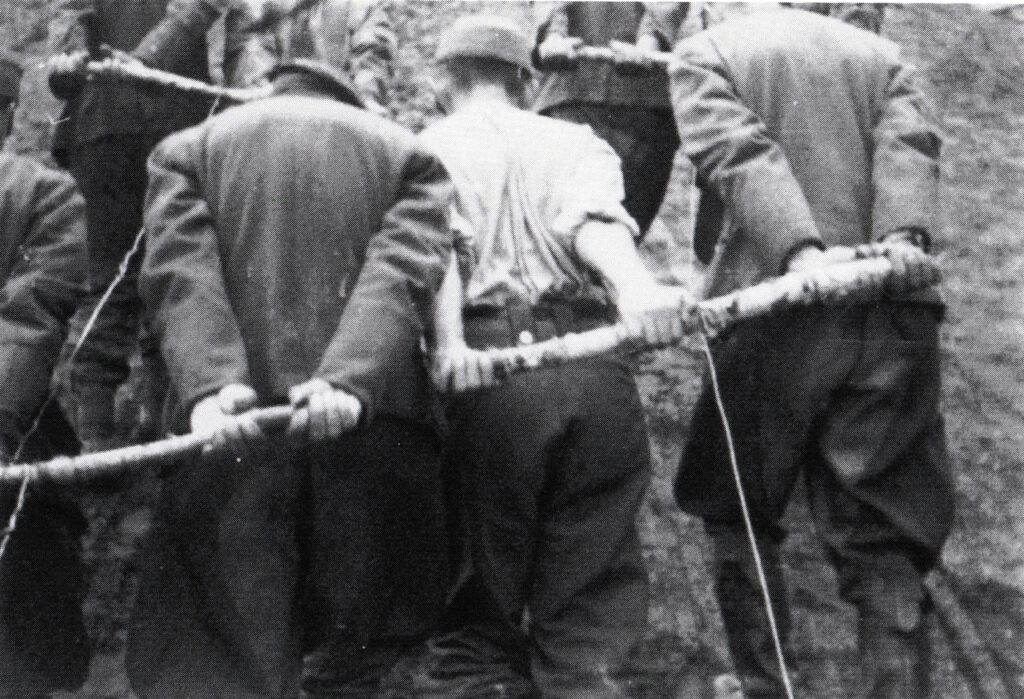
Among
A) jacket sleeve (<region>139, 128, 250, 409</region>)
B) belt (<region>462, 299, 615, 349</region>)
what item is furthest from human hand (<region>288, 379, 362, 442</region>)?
belt (<region>462, 299, 615, 349</region>)

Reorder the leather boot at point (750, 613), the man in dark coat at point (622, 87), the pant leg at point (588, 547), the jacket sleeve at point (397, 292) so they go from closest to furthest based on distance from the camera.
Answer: the jacket sleeve at point (397, 292), the pant leg at point (588, 547), the leather boot at point (750, 613), the man in dark coat at point (622, 87)

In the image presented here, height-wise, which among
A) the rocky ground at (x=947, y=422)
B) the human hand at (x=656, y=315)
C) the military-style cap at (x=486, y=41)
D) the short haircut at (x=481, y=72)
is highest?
the military-style cap at (x=486, y=41)

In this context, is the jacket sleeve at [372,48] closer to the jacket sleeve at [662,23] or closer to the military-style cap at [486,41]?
the jacket sleeve at [662,23]

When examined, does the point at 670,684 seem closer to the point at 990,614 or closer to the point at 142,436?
the point at 990,614

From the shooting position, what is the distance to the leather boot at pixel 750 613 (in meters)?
4.45

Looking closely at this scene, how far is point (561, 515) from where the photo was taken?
4.04 meters

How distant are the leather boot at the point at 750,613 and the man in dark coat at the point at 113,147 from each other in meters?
1.78

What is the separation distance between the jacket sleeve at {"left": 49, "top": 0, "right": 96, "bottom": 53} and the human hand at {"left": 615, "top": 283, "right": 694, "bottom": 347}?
2213 millimetres

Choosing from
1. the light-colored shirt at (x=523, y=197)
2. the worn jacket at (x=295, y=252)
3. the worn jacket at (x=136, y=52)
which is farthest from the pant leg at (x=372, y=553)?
the worn jacket at (x=136, y=52)

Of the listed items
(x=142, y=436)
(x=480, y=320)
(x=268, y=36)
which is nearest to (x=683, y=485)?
(x=480, y=320)

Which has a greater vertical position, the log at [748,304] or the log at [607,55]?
the log at [607,55]

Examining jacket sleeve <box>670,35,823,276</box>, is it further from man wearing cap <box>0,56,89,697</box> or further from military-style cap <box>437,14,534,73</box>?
man wearing cap <box>0,56,89,697</box>

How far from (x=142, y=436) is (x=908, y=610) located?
234cm

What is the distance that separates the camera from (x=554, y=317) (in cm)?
416
